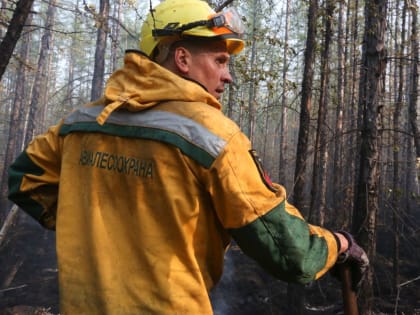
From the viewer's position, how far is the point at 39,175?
1868mm

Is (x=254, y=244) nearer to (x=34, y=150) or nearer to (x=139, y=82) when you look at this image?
(x=139, y=82)

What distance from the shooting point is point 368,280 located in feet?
13.2

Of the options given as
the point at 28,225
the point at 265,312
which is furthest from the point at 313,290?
the point at 28,225

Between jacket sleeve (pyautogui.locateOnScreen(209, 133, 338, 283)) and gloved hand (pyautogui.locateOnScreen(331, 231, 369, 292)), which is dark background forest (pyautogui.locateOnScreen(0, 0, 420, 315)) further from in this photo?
jacket sleeve (pyautogui.locateOnScreen(209, 133, 338, 283))

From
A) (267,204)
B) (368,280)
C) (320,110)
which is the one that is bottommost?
(368,280)

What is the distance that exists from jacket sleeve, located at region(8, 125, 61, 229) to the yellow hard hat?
68 centimetres

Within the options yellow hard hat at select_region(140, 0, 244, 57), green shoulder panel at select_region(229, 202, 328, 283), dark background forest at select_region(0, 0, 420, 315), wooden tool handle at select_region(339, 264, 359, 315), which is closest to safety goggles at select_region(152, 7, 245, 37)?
yellow hard hat at select_region(140, 0, 244, 57)

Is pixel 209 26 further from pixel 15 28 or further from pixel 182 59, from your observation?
pixel 15 28

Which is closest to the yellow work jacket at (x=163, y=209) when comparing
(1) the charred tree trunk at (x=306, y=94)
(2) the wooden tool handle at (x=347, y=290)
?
(2) the wooden tool handle at (x=347, y=290)

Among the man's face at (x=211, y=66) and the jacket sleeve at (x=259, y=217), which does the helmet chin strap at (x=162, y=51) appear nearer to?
the man's face at (x=211, y=66)

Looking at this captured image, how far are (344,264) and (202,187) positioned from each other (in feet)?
3.00

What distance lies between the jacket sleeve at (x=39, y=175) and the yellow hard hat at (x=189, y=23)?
26.9 inches

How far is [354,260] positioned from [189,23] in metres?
1.35

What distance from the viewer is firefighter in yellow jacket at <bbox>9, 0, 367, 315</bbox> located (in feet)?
4.45
